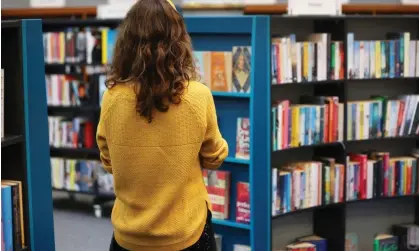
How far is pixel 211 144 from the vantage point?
2178 millimetres

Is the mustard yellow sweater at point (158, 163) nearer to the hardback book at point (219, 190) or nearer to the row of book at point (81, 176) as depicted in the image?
the hardback book at point (219, 190)

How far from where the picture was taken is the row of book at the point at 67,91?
6.25 metres

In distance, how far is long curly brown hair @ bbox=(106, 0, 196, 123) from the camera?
2033 mm

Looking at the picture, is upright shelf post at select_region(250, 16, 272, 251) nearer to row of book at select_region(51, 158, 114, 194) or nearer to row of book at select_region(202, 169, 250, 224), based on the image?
row of book at select_region(202, 169, 250, 224)

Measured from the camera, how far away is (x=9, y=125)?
9.66ft

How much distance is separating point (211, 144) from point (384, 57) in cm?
304

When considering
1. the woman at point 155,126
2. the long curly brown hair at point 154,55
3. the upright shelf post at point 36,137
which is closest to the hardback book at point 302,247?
the upright shelf post at point 36,137

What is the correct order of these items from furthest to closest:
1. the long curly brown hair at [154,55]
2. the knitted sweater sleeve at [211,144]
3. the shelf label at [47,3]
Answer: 1. the shelf label at [47,3]
2. the knitted sweater sleeve at [211,144]
3. the long curly brown hair at [154,55]

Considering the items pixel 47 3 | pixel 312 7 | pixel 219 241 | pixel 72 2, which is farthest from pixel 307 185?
pixel 72 2

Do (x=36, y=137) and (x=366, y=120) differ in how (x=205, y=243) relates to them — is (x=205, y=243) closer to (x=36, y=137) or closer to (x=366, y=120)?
(x=36, y=137)

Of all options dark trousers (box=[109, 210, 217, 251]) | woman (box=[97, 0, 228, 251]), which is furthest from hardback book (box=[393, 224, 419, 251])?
woman (box=[97, 0, 228, 251])

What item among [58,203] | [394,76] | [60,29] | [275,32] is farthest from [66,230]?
[394,76]

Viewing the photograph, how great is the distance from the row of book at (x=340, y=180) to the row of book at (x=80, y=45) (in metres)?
2.21

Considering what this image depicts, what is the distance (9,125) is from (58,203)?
153 inches
